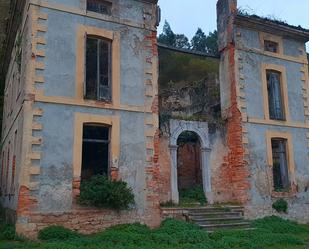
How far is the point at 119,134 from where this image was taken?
1234cm

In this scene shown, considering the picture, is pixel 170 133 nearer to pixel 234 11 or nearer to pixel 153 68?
pixel 153 68

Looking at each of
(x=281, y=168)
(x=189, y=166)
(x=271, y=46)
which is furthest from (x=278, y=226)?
(x=271, y=46)

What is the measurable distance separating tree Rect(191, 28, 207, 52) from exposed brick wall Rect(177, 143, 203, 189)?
2744 cm

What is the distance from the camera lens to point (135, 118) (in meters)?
12.8

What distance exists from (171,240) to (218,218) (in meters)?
3.10

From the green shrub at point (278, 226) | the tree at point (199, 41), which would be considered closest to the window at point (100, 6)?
the green shrub at point (278, 226)

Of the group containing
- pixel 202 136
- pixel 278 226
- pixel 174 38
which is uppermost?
pixel 174 38

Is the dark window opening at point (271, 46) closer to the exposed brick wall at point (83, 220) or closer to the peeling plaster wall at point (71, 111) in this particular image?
the peeling plaster wall at point (71, 111)

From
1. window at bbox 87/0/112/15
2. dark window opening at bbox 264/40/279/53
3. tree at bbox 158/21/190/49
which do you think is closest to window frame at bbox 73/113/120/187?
window at bbox 87/0/112/15

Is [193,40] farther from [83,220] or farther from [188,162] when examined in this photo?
[83,220]

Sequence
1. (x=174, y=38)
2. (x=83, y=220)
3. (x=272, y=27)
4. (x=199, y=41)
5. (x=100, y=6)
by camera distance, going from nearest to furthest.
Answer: (x=83, y=220) < (x=100, y=6) < (x=272, y=27) < (x=174, y=38) < (x=199, y=41)

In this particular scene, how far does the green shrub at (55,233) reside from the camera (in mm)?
10242

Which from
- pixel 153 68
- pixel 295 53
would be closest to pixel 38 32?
pixel 153 68

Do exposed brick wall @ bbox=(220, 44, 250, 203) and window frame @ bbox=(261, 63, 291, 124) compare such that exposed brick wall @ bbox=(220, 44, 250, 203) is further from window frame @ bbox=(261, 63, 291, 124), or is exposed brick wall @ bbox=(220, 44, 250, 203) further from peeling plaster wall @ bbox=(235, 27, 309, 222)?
window frame @ bbox=(261, 63, 291, 124)
